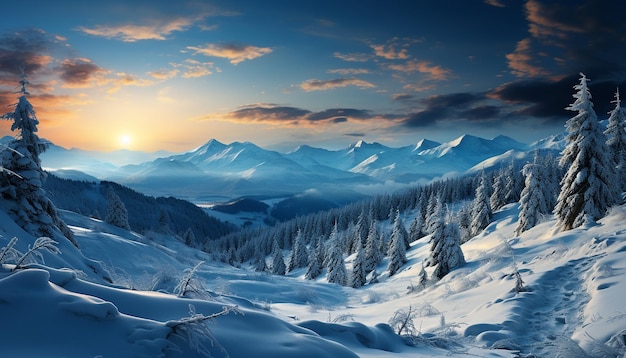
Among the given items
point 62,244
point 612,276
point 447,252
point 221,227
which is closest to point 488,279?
point 612,276

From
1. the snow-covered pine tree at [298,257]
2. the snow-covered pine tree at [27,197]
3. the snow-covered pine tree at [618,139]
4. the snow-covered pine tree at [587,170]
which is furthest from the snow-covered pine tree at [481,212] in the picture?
the snow-covered pine tree at [27,197]

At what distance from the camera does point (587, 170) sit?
2248 cm

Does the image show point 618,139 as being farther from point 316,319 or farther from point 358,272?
point 316,319

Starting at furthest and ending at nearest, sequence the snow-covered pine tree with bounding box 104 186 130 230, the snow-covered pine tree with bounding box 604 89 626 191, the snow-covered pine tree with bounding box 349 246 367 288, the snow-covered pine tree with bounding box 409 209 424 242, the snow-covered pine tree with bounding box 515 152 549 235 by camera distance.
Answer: the snow-covered pine tree with bounding box 409 209 424 242
the snow-covered pine tree with bounding box 104 186 130 230
the snow-covered pine tree with bounding box 349 246 367 288
the snow-covered pine tree with bounding box 515 152 549 235
the snow-covered pine tree with bounding box 604 89 626 191

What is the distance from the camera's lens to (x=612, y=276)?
9914 mm

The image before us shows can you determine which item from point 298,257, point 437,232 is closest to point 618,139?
point 437,232

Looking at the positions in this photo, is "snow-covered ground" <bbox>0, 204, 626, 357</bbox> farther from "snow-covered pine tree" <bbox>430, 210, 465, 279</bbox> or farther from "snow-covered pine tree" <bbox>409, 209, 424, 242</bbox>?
"snow-covered pine tree" <bbox>409, 209, 424, 242</bbox>

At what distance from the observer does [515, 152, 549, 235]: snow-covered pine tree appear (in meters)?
34.8

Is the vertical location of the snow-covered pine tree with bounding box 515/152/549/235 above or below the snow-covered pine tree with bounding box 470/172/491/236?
above

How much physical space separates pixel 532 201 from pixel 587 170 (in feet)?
43.7

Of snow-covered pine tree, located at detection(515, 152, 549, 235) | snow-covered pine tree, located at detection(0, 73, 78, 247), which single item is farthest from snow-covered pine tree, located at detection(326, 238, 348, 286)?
snow-covered pine tree, located at detection(0, 73, 78, 247)

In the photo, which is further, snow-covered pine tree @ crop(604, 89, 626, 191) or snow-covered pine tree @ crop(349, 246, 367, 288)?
snow-covered pine tree @ crop(349, 246, 367, 288)

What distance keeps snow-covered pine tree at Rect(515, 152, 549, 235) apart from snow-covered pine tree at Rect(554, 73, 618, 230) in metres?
12.4

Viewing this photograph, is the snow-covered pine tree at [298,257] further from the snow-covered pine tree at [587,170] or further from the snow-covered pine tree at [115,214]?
the snow-covered pine tree at [587,170]
